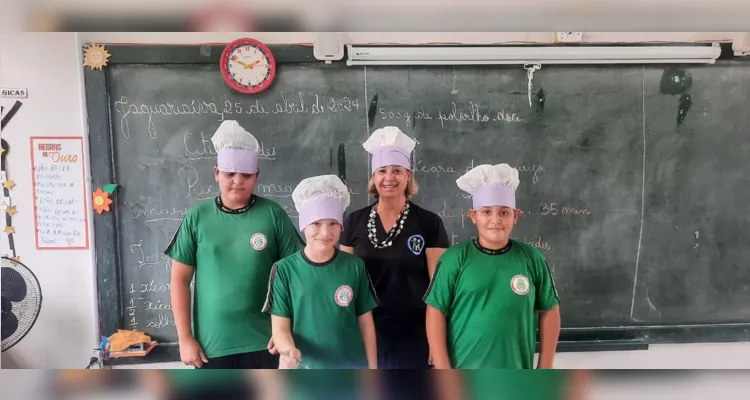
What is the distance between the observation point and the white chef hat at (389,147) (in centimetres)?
107

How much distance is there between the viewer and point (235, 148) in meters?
1.07

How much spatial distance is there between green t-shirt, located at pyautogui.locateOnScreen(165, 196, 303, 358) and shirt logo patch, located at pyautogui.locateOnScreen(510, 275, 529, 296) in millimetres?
480

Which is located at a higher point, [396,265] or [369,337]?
[396,265]

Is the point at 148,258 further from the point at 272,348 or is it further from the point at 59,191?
the point at 272,348

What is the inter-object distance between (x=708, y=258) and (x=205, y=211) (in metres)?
1.24

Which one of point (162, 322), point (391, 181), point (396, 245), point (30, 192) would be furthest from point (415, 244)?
point (30, 192)

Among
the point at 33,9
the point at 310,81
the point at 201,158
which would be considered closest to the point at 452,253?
the point at 310,81

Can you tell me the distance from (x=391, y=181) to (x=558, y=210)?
0.42 m

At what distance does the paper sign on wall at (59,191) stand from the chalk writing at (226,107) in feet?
→ 0.44

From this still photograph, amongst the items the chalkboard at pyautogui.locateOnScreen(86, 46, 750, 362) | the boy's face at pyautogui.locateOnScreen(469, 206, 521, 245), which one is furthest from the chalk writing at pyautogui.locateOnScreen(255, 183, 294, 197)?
the boy's face at pyautogui.locateOnScreen(469, 206, 521, 245)

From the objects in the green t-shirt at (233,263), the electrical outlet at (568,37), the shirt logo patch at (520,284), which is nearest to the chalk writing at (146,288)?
the green t-shirt at (233,263)

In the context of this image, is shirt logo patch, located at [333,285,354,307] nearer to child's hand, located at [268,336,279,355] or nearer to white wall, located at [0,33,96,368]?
child's hand, located at [268,336,279,355]

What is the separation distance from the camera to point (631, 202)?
3.73ft

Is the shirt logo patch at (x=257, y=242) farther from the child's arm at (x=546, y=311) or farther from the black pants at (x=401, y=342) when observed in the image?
the child's arm at (x=546, y=311)
